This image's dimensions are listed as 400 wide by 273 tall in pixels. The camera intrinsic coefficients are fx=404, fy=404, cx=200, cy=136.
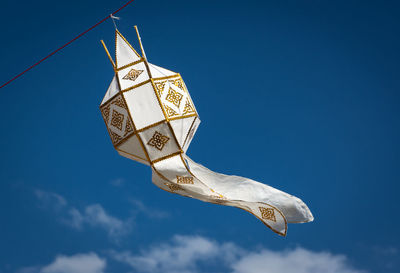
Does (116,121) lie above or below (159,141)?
above

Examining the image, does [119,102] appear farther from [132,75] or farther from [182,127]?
[182,127]

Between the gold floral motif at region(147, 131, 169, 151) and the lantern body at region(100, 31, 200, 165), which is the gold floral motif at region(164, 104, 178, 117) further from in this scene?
the gold floral motif at region(147, 131, 169, 151)

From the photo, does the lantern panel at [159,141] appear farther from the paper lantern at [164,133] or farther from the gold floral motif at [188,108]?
the gold floral motif at [188,108]

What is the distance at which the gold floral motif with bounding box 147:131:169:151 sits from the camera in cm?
359

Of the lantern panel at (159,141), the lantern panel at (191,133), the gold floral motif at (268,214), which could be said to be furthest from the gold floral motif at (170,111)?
the gold floral motif at (268,214)

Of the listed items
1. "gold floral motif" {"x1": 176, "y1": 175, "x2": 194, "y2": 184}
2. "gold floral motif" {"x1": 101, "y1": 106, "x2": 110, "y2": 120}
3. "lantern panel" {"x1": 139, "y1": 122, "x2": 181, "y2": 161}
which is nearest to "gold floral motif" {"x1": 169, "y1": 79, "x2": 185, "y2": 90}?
"lantern panel" {"x1": 139, "y1": 122, "x2": 181, "y2": 161}

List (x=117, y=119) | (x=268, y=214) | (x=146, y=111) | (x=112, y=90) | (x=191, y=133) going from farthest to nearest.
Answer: (x=268, y=214)
(x=191, y=133)
(x=112, y=90)
(x=117, y=119)
(x=146, y=111)

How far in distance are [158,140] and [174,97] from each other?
17.1 inches

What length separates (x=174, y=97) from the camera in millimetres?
3730

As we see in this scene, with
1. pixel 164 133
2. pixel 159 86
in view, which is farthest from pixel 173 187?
pixel 159 86

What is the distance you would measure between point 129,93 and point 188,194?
118 centimetres

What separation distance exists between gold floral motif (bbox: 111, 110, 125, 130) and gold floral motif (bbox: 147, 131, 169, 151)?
341 mm

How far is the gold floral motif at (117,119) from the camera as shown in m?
3.68

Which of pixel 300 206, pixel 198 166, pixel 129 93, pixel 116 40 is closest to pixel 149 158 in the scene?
pixel 129 93
